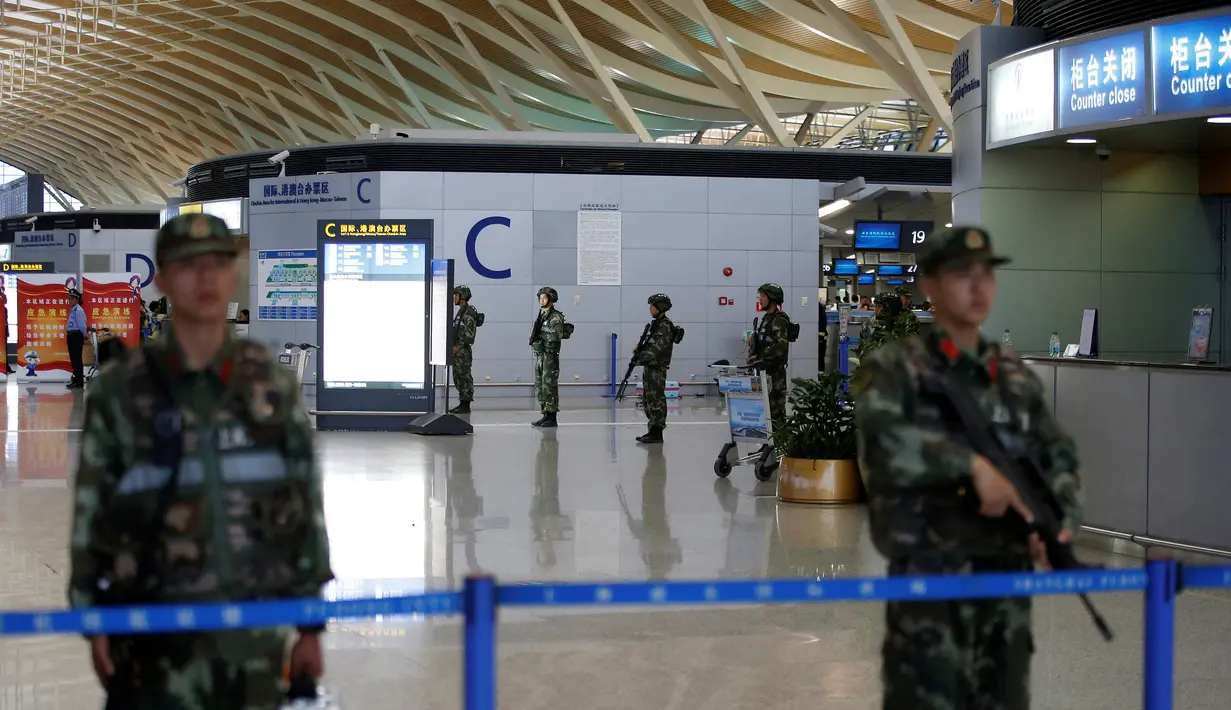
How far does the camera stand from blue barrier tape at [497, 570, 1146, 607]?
8.96 ft

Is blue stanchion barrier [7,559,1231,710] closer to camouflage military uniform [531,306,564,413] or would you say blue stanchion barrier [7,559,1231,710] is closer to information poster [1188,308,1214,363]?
information poster [1188,308,1214,363]

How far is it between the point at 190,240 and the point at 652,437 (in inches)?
481

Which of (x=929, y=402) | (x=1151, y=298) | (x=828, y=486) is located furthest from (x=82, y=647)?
(x=1151, y=298)

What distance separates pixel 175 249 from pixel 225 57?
44.7m

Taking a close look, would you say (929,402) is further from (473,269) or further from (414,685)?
(473,269)

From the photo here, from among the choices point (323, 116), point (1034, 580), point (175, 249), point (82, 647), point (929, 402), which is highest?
point (323, 116)

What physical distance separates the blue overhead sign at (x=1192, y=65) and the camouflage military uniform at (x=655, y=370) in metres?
7.20

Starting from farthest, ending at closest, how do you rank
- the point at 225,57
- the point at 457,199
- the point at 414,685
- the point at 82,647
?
1. the point at 225,57
2. the point at 457,199
3. the point at 82,647
4. the point at 414,685

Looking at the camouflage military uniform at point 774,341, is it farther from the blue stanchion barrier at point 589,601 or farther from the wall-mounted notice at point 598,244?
the blue stanchion barrier at point 589,601

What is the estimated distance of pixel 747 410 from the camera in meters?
10.9

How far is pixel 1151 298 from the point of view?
11000 millimetres

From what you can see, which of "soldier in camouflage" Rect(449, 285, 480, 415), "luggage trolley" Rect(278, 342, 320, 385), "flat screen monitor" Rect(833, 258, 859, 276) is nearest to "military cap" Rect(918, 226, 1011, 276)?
"luggage trolley" Rect(278, 342, 320, 385)

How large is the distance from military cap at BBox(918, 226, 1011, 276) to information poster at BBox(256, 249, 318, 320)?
19.7 m

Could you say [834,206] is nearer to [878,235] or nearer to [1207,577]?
[878,235]
